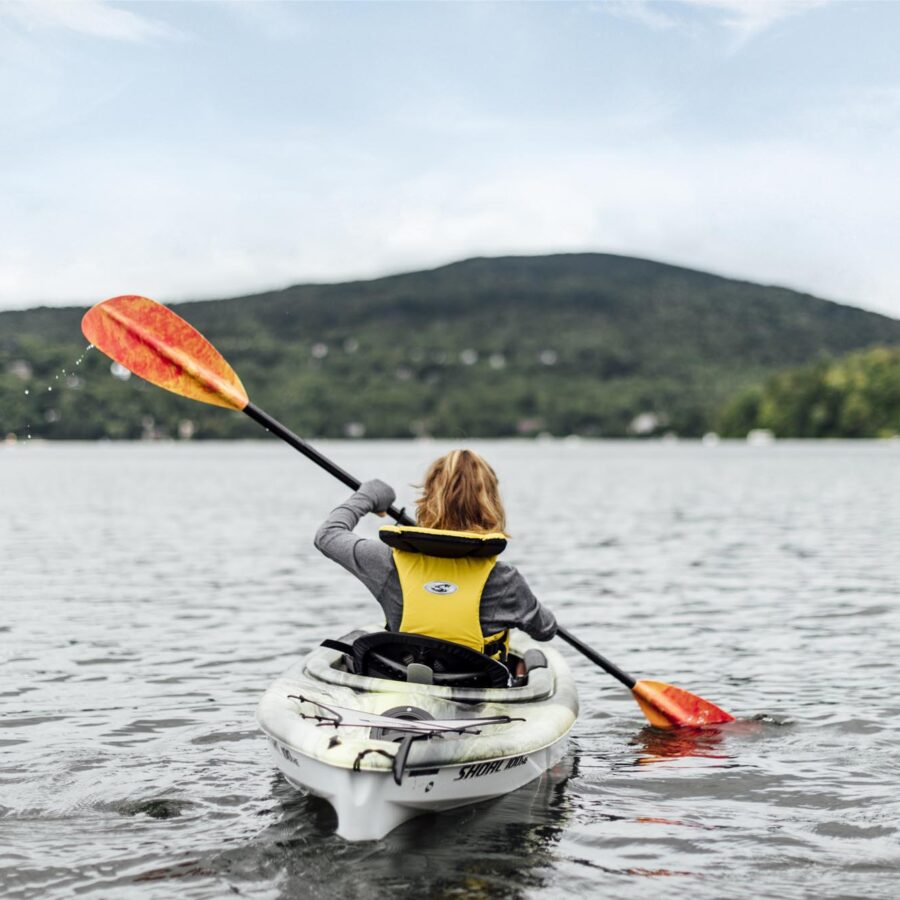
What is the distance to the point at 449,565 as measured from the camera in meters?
6.37

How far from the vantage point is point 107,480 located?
6538 cm

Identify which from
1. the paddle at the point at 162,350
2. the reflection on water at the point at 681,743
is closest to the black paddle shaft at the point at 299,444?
the paddle at the point at 162,350

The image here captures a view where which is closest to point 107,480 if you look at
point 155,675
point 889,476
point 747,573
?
point 889,476

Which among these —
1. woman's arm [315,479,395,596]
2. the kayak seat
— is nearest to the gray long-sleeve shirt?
woman's arm [315,479,395,596]

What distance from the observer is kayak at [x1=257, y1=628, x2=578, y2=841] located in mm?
5727

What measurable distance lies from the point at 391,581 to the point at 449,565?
1.09 ft

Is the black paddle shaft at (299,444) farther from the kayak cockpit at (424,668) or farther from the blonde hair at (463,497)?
the blonde hair at (463,497)

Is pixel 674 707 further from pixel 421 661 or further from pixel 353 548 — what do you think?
pixel 353 548

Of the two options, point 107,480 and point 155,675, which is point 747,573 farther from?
point 107,480

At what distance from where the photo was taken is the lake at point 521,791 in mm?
5918

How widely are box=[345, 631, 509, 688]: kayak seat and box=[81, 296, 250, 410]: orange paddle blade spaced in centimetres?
293

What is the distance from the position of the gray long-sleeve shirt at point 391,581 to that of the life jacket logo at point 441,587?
0.18 meters

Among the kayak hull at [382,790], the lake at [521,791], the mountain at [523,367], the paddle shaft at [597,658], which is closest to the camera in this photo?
the kayak hull at [382,790]

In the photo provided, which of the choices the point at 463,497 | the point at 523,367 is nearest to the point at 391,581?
the point at 463,497
